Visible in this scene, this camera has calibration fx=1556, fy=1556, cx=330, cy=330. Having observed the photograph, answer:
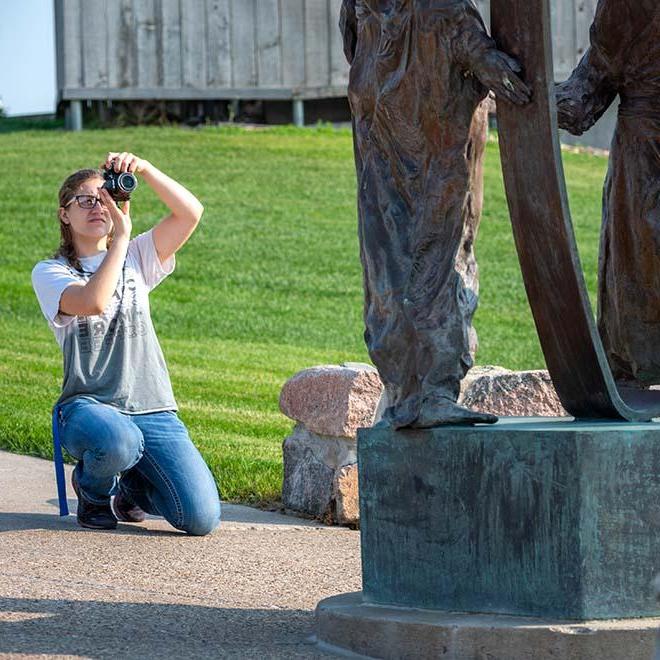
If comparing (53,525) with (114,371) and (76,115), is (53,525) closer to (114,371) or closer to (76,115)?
(114,371)

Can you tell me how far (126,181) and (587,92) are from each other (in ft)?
6.61

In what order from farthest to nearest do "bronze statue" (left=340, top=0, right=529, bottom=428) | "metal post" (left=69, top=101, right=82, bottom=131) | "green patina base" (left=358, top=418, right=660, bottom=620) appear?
1. "metal post" (left=69, top=101, right=82, bottom=131)
2. "bronze statue" (left=340, top=0, right=529, bottom=428)
3. "green patina base" (left=358, top=418, right=660, bottom=620)

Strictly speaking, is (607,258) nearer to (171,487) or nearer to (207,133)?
(171,487)

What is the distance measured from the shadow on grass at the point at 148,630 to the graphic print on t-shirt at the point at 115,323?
153cm

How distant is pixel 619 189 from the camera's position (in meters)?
4.60

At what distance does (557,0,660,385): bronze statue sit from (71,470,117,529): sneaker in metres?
2.16

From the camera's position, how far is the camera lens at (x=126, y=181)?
19.4 ft

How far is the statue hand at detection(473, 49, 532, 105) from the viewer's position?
4027mm

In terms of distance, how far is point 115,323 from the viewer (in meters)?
6.02

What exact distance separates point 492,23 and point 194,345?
694 cm

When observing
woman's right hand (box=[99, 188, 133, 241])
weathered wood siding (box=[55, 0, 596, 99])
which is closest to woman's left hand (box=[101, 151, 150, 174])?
woman's right hand (box=[99, 188, 133, 241])

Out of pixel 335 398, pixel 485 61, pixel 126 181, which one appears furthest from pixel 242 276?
pixel 485 61

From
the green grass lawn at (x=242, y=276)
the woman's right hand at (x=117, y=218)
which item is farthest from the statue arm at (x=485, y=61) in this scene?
the green grass lawn at (x=242, y=276)

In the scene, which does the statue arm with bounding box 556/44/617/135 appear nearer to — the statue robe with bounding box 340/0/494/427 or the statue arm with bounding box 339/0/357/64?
the statue robe with bounding box 340/0/494/427
